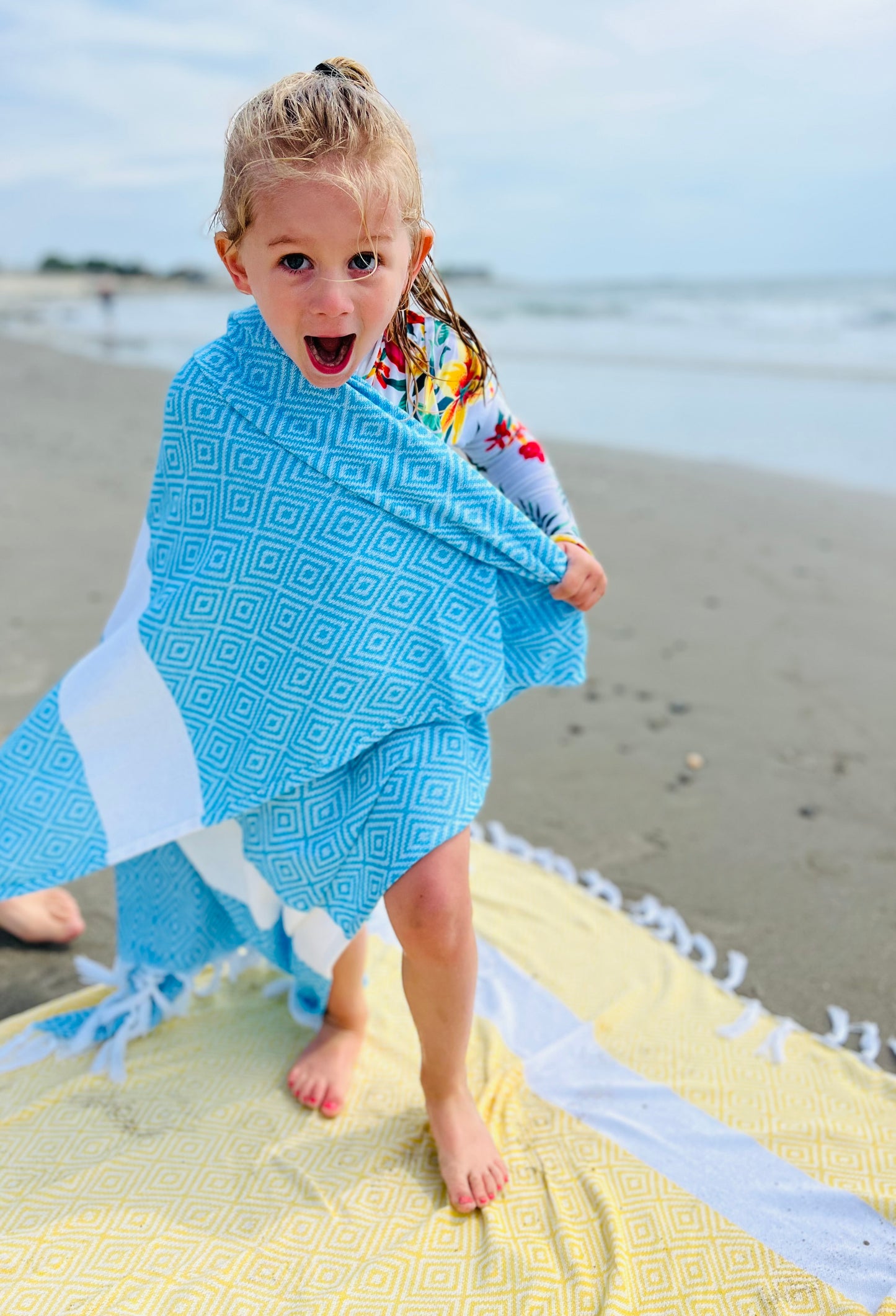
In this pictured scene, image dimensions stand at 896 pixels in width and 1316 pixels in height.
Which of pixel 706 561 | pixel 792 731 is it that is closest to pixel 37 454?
pixel 706 561

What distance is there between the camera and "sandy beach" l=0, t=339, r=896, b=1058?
8.26 feet

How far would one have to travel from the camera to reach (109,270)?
48938mm

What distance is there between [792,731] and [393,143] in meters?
2.43

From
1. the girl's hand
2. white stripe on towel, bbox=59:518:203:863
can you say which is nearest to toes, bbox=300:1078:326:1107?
white stripe on towel, bbox=59:518:203:863

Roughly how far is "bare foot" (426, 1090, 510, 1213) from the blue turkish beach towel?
1.10 ft

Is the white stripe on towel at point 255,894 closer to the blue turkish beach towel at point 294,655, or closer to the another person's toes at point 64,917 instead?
the blue turkish beach towel at point 294,655

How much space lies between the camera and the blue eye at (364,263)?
1490 millimetres

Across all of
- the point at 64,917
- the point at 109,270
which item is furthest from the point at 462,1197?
the point at 109,270

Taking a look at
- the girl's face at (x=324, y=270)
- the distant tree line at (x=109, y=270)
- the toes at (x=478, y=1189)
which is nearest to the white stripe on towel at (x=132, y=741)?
the girl's face at (x=324, y=270)

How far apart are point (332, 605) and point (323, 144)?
655 mm

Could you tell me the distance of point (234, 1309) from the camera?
4.93 feet

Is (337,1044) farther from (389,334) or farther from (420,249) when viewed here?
(420,249)

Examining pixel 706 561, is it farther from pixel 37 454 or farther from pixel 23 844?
pixel 37 454

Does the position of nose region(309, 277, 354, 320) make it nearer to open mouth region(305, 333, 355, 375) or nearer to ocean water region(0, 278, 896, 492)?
open mouth region(305, 333, 355, 375)
